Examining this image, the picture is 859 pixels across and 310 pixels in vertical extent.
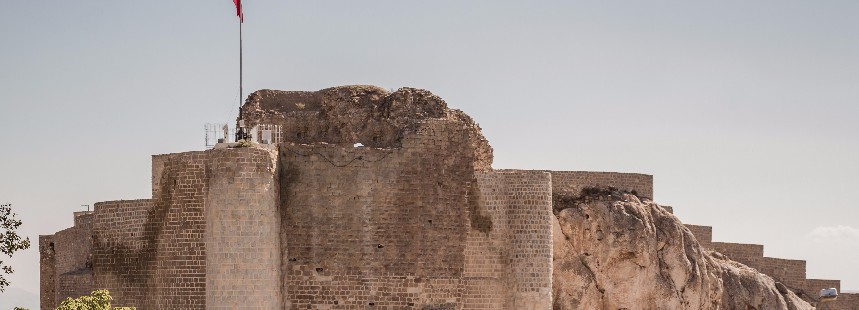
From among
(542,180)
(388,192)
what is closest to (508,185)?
(542,180)

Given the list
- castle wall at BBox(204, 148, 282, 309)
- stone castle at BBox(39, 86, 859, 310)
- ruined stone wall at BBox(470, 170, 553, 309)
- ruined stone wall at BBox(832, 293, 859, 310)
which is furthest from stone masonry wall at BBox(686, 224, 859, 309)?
castle wall at BBox(204, 148, 282, 309)

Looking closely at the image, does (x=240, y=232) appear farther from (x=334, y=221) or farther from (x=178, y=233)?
(x=334, y=221)

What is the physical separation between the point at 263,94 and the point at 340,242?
289 inches

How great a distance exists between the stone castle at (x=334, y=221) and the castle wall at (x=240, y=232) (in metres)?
0.04

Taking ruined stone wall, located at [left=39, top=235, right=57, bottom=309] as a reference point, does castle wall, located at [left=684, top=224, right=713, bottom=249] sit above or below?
above

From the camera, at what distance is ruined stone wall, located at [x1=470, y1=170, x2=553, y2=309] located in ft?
157

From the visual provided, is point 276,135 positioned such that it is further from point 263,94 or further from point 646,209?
point 646,209

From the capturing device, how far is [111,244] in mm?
47125

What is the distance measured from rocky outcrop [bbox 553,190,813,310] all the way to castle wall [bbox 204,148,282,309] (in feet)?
43.2

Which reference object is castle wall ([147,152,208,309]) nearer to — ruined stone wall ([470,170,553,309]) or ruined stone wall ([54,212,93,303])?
ruined stone wall ([54,212,93,303])

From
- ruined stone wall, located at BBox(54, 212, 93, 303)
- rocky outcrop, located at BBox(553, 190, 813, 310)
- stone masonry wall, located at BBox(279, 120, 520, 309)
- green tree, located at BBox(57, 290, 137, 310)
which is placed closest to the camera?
green tree, located at BBox(57, 290, 137, 310)

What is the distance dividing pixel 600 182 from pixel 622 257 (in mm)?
2987

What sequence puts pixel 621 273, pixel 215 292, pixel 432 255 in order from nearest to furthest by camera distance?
pixel 215 292 < pixel 432 255 < pixel 621 273

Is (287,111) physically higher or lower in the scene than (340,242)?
higher
